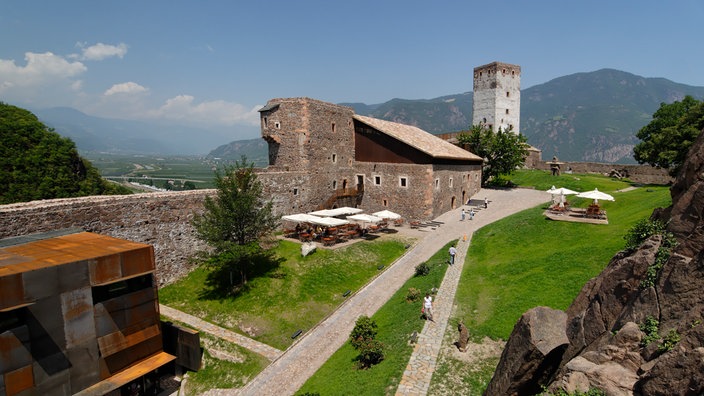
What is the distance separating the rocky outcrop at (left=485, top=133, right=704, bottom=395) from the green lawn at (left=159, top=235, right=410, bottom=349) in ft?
38.6

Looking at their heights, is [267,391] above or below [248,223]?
below

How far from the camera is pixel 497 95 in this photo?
2400 inches

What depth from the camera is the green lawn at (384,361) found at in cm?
1179

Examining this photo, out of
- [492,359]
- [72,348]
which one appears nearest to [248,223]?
[72,348]

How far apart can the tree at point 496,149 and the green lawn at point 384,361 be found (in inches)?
1234

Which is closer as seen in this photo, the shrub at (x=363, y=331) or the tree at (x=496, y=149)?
the shrub at (x=363, y=331)

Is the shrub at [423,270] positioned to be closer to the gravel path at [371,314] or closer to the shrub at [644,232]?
the gravel path at [371,314]

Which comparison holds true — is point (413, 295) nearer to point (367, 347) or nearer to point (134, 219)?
point (367, 347)

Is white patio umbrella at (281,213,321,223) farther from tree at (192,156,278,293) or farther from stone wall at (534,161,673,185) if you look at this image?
stone wall at (534,161,673,185)

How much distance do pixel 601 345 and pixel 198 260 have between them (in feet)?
64.8

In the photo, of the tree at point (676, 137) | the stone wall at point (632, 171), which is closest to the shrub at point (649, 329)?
the tree at point (676, 137)

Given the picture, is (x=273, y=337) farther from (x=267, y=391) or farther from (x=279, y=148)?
(x=279, y=148)

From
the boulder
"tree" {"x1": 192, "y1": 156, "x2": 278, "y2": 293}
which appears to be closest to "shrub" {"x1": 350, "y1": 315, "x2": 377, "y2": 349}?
the boulder

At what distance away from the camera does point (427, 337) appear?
13734 mm
